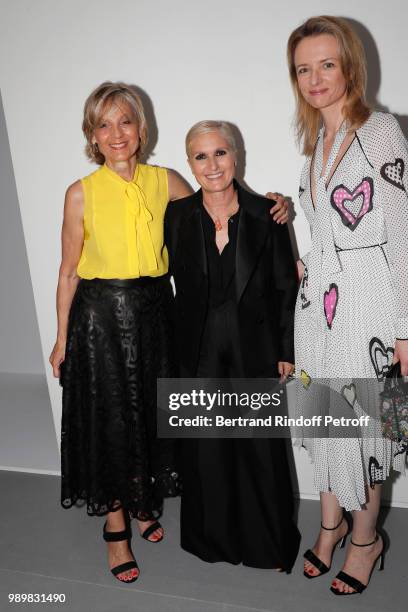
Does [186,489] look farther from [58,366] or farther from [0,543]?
[0,543]

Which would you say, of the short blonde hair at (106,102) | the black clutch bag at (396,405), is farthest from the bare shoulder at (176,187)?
the black clutch bag at (396,405)

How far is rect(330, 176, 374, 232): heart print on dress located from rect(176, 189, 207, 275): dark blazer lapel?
496mm

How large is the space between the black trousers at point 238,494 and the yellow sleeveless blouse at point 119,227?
44cm

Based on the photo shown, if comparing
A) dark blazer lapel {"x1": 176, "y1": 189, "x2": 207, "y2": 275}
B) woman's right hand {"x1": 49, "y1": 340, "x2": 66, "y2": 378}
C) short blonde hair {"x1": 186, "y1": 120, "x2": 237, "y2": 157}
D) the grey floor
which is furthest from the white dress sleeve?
woman's right hand {"x1": 49, "y1": 340, "x2": 66, "y2": 378}

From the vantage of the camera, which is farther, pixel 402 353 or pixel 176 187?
pixel 176 187

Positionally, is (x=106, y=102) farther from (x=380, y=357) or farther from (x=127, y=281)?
(x=380, y=357)

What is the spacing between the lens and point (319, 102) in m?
2.18

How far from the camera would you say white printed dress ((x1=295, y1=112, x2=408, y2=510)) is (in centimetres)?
209

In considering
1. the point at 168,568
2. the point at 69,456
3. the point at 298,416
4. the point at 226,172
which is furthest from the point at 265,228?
the point at 168,568

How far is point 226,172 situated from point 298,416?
1.00 metres

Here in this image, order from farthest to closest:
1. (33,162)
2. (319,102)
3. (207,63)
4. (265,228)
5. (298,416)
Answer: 1. (33,162)
2. (207,63)
3. (298,416)
4. (265,228)
5. (319,102)

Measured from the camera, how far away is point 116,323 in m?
2.53

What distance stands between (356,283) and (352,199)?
0.29 meters

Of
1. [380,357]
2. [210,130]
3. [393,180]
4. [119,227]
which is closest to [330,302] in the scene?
[380,357]
